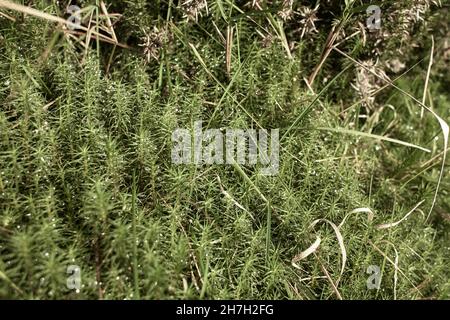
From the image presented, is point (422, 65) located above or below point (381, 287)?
above

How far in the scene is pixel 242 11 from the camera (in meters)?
2.20

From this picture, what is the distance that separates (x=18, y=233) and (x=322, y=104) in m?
1.32

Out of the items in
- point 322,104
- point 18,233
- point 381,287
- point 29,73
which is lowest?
point 381,287

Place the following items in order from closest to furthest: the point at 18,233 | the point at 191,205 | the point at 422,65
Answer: the point at 18,233 < the point at 191,205 < the point at 422,65

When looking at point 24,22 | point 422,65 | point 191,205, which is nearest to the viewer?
point 191,205

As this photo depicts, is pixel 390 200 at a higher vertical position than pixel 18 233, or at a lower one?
lower

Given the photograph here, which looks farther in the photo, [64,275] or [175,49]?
[175,49]

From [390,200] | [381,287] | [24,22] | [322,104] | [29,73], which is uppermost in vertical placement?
[24,22]

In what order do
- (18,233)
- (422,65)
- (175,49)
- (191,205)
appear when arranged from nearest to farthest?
(18,233) < (191,205) < (175,49) < (422,65)
